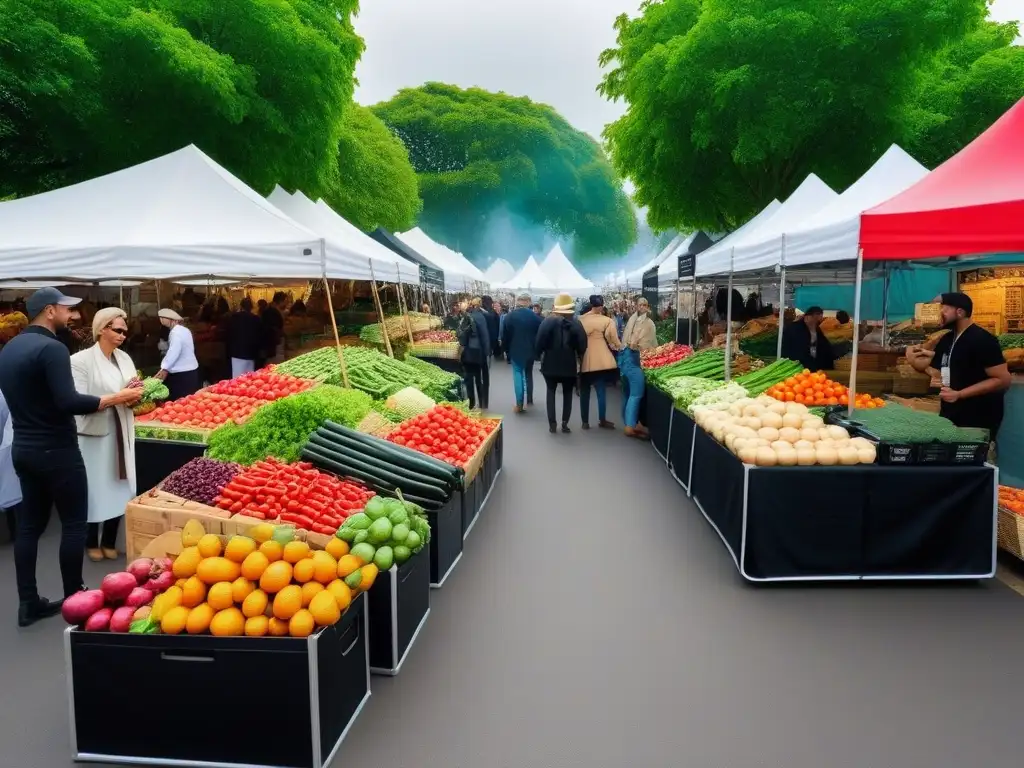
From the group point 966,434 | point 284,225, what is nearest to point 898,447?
point 966,434

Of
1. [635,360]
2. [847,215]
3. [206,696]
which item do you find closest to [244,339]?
[635,360]

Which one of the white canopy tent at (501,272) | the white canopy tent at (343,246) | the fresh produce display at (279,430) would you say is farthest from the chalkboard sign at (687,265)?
the white canopy tent at (501,272)

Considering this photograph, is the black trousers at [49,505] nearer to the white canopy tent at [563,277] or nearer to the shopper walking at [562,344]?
the shopper walking at [562,344]

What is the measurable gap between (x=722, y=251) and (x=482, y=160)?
43.8 meters

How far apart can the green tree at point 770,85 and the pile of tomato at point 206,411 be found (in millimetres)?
13045

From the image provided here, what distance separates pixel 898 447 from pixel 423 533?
336cm

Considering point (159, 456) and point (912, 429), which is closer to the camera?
point (912, 429)

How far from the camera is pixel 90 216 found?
8430 millimetres

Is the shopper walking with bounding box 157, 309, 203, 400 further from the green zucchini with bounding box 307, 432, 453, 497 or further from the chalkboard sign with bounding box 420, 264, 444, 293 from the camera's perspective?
the chalkboard sign with bounding box 420, 264, 444, 293

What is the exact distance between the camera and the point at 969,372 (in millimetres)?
6285

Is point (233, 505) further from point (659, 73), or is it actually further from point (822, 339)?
point (659, 73)

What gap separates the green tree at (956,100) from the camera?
53.0ft

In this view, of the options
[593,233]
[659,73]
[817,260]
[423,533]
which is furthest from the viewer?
[593,233]

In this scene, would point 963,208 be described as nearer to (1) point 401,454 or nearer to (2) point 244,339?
(1) point 401,454
